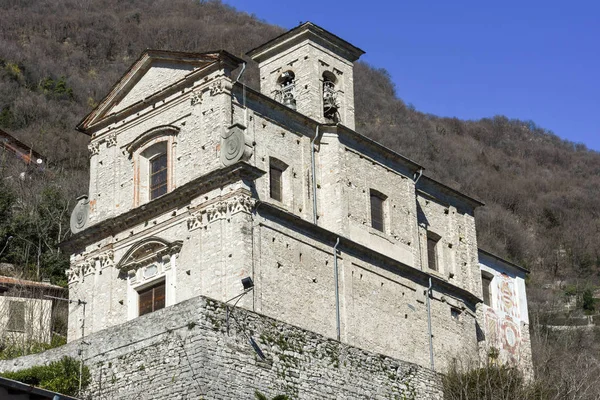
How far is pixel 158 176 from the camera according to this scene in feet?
113

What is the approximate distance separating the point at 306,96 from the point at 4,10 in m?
76.1

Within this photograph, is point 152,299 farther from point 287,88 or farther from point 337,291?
point 287,88

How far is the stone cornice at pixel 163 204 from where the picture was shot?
31.5 metres

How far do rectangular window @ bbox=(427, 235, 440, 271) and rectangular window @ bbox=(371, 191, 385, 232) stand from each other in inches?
119

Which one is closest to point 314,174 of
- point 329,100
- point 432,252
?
point 329,100

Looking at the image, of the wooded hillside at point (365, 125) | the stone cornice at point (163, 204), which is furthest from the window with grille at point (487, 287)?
the wooded hillside at point (365, 125)

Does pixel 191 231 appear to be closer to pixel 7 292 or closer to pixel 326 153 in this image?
pixel 326 153

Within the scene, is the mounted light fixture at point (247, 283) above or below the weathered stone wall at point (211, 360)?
above

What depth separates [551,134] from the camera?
124812 mm

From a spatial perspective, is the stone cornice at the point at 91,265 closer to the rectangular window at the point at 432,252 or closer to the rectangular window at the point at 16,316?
the rectangular window at the point at 16,316

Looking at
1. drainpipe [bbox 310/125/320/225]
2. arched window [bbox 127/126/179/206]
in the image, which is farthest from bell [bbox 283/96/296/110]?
arched window [bbox 127/126/179/206]

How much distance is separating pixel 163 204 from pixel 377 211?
7.34 m

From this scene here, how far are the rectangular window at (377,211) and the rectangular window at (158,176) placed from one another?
6.82 meters

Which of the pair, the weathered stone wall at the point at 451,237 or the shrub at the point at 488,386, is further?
the weathered stone wall at the point at 451,237
